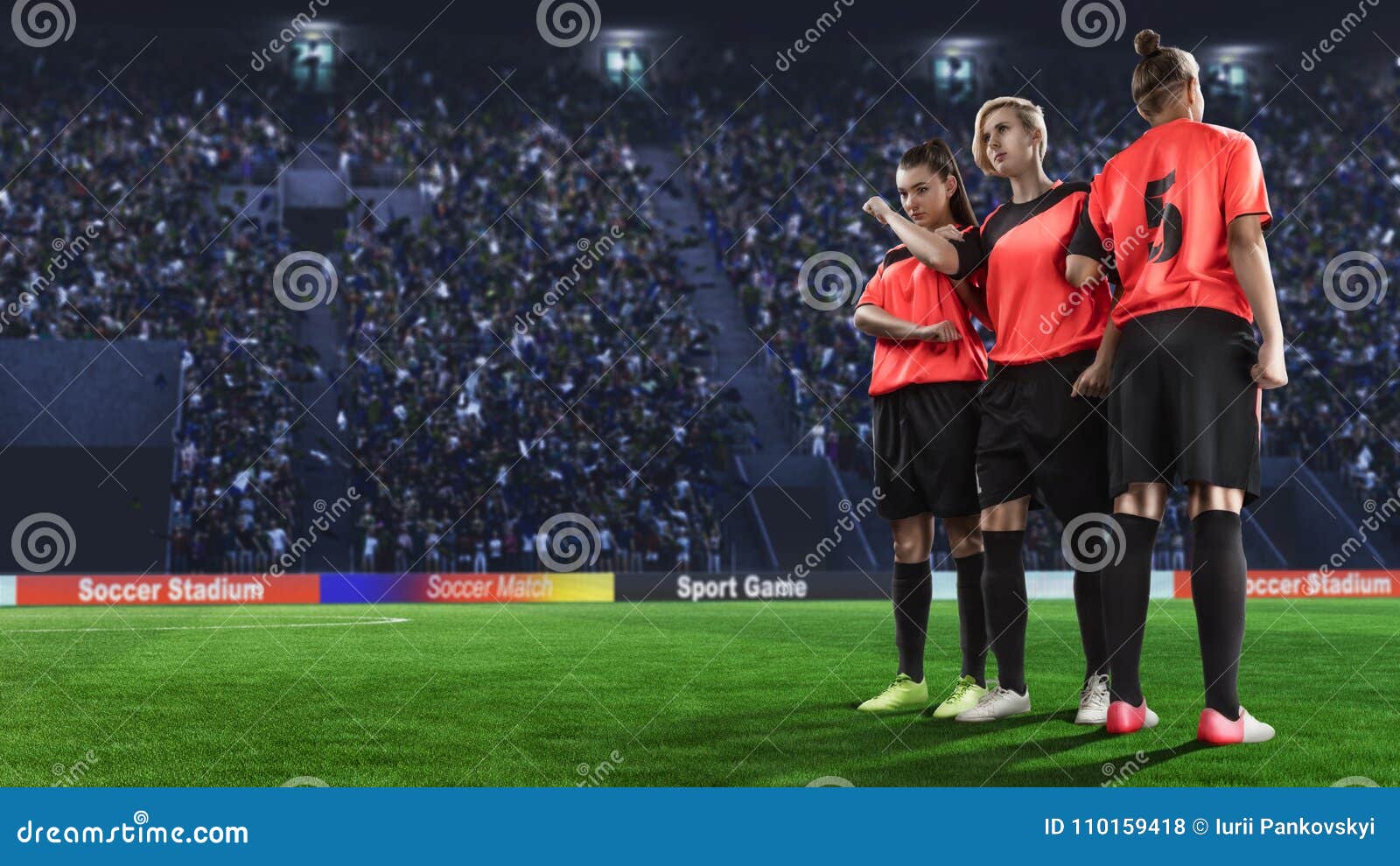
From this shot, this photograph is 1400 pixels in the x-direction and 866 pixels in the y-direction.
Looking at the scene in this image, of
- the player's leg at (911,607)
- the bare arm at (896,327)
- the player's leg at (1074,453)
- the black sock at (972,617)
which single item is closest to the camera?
the player's leg at (1074,453)

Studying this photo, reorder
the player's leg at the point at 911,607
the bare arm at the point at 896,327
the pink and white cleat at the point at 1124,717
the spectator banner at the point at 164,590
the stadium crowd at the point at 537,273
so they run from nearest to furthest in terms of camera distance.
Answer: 1. the pink and white cleat at the point at 1124,717
2. the bare arm at the point at 896,327
3. the player's leg at the point at 911,607
4. the spectator banner at the point at 164,590
5. the stadium crowd at the point at 537,273

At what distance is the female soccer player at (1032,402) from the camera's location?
464 cm

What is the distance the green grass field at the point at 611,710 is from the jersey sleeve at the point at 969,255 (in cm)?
172

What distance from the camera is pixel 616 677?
6812mm

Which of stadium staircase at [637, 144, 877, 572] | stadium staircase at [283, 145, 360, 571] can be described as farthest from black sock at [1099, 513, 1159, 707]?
stadium staircase at [637, 144, 877, 572]

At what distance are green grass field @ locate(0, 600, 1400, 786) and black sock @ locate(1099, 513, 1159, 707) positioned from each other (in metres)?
0.27

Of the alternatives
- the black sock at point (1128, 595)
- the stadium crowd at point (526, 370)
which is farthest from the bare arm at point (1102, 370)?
the stadium crowd at point (526, 370)

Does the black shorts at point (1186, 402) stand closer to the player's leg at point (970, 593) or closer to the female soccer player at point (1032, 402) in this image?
the female soccer player at point (1032, 402)

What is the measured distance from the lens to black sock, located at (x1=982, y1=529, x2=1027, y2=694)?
4.77 m

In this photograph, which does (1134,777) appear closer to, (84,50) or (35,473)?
(35,473)

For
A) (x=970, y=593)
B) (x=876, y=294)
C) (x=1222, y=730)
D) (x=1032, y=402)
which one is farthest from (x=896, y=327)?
(x=1222, y=730)

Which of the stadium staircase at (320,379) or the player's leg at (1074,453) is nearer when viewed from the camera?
the player's leg at (1074,453)

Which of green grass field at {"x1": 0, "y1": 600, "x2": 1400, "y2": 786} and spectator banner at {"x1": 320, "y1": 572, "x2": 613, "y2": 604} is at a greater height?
green grass field at {"x1": 0, "y1": 600, "x2": 1400, "y2": 786}

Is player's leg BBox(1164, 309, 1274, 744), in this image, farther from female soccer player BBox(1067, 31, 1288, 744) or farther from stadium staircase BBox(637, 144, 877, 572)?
stadium staircase BBox(637, 144, 877, 572)
